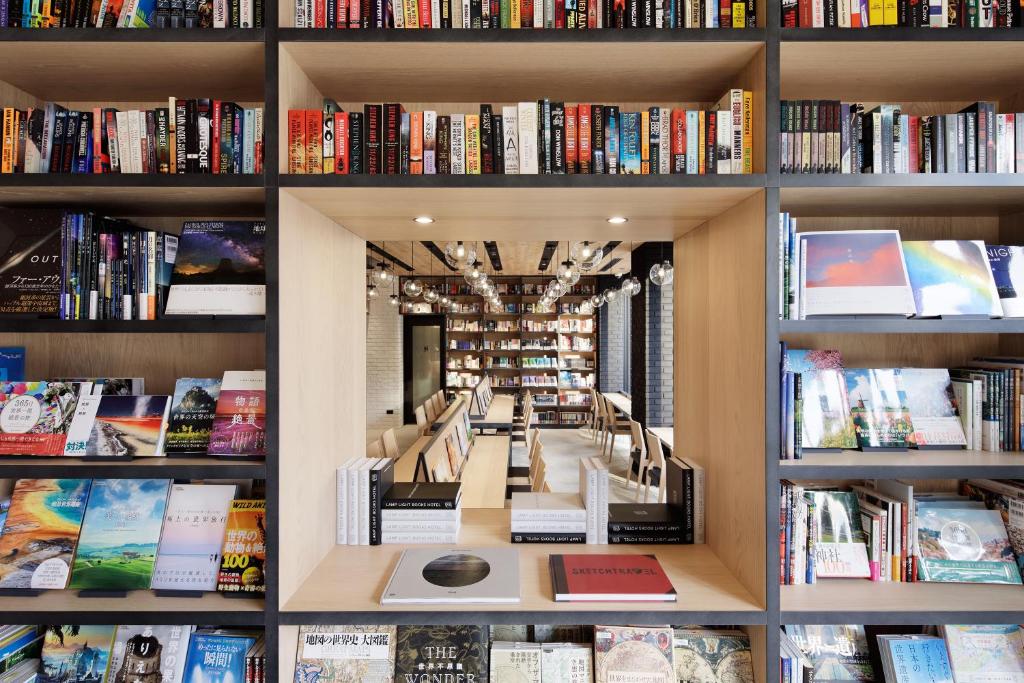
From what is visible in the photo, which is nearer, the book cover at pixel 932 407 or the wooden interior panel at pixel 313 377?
the wooden interior panel at pixel 313 377

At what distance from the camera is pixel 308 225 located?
1.50 meters

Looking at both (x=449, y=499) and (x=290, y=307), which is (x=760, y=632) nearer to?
(x=449, y=499)

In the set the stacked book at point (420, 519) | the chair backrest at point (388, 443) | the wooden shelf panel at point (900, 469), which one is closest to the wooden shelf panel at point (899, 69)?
the wooden shelf panel at point (900, 469)

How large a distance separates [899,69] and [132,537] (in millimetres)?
2543

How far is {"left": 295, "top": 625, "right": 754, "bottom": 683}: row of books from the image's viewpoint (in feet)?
4.50

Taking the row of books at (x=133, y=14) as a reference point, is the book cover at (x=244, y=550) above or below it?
below

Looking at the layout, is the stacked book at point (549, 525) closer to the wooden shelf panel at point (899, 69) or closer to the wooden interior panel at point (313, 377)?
the wooden interior panel at point (313, 377)

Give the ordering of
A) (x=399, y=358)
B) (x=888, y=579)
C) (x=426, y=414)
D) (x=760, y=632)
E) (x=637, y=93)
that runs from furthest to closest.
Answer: (x=399, y=358)
(x=426, y=414)
(x=637, y=93)
(x=888, y=579)
(x=760, y=632)

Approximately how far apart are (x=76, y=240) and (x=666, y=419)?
7183mm

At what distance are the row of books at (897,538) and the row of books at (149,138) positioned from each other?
1.80 metres

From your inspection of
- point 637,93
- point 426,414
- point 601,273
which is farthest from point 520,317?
point 637,93

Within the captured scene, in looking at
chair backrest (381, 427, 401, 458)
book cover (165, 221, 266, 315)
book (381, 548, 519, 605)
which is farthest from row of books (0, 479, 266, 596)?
chair backrest (381, 427, 401, 458)

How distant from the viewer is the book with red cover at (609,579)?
4.30 feet

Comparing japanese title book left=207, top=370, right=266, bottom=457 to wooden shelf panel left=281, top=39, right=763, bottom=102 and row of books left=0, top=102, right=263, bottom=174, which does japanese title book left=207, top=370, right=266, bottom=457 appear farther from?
wooden shelf panel left=281, top=39, right=763, bottom=102
